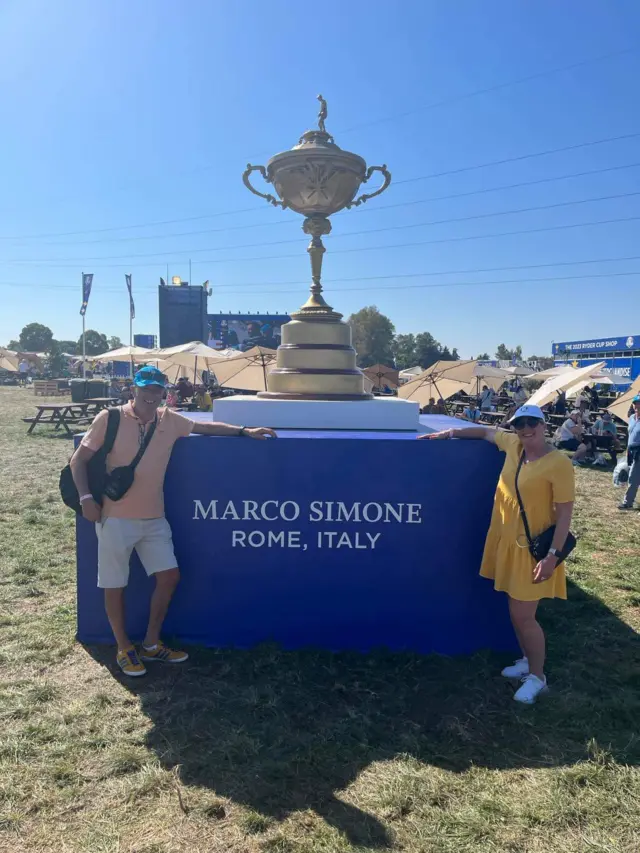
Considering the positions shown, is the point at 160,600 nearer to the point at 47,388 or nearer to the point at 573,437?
the point at 573,437

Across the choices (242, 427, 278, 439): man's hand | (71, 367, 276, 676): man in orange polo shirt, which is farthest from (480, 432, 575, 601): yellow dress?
(71, 367, 276, 676): man in orange polo shirt

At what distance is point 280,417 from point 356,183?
1.92 m

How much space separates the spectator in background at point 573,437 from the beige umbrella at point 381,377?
929 cm

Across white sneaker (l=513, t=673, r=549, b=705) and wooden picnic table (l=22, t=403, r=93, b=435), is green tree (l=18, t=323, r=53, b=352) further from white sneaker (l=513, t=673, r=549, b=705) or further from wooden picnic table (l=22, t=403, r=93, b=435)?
white sneaker (l=513, t=673, r=549, b=705)

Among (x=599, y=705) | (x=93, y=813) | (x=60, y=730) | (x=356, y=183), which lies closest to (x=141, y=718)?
(x=60, y=730)

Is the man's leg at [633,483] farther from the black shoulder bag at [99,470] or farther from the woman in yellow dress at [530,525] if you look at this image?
the black shoulder bag at [99,470]

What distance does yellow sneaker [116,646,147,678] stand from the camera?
343 cm

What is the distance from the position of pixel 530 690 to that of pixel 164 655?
2113 mm

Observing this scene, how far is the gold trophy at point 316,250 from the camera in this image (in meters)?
4.43

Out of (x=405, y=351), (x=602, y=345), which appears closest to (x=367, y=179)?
(x=602, y=345)

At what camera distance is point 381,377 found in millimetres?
23359

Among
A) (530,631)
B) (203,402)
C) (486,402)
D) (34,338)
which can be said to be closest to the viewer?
(530,631)

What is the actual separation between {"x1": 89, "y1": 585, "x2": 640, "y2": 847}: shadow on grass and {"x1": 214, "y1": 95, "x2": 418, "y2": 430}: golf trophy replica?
1619 mm

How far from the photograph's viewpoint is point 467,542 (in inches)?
147
